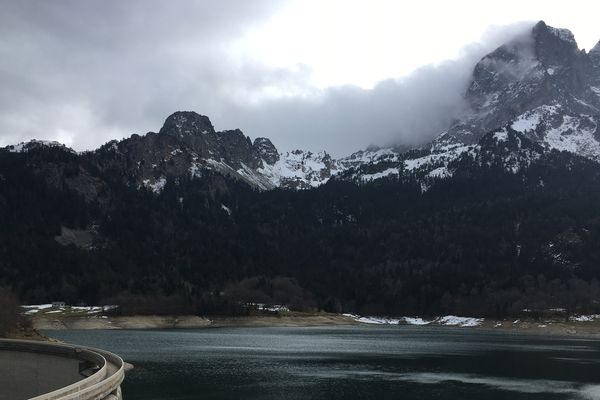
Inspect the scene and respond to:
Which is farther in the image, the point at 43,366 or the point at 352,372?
the point at 352,372

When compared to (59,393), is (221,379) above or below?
below

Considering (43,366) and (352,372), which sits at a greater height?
(43,366)

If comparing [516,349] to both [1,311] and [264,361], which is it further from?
[1,311]

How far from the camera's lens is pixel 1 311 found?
4510 inches

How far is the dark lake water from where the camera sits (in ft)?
263

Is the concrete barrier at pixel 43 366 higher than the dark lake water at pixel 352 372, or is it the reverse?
the concrete barrier at pixel 43 366

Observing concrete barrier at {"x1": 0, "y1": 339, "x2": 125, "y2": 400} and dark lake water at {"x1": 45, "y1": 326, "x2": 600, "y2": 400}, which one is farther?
dark lake water at {"x1": 45, "y1": 326, "x2": 600, "y2": 400}

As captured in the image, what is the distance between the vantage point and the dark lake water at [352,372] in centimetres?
8006

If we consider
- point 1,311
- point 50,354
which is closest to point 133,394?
point 50,354

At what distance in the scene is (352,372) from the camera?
10081 cm

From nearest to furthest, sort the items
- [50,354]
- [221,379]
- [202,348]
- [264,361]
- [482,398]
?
1. [50,354]
2. [482,398]
3. [221,379]
4. [264,361]
5. [202,348]

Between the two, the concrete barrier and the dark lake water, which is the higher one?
the concrete barrier

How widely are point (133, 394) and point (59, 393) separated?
39.4 metres

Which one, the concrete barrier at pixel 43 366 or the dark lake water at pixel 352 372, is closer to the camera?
the concrete barrier at pixel 43 366
